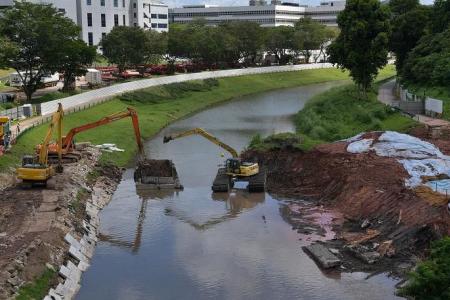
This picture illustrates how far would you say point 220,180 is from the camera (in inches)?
1917

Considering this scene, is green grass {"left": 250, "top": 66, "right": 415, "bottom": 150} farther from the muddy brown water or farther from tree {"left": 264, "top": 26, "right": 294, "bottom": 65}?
tree {"left": 264, "top": 26, "right": 294, "bottom": 65}

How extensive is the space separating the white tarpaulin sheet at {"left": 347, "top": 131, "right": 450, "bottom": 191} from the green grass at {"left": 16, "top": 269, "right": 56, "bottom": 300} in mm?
22990

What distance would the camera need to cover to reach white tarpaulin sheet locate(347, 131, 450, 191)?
42.3 m

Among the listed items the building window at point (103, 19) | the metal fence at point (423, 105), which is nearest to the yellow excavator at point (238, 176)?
the metal fence at point (423, 105)

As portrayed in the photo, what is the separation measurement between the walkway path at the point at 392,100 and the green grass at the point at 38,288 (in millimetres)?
36498

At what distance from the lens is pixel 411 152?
152 ft

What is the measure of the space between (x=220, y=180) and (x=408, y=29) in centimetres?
5431

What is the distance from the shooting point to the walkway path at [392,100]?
183 ft

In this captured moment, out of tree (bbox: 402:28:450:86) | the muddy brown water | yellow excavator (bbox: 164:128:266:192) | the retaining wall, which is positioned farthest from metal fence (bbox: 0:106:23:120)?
tree (bbox: 402:28:450:86)

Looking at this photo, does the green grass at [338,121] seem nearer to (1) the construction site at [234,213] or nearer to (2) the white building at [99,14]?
(1) the construction site at [234,213]

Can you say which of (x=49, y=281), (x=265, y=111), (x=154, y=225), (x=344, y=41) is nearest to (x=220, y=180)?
(x=154, y=225)

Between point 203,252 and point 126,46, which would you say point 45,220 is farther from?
point 126,46

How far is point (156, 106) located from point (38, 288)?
61361 millimetres

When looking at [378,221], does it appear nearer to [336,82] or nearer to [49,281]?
[49,281]
